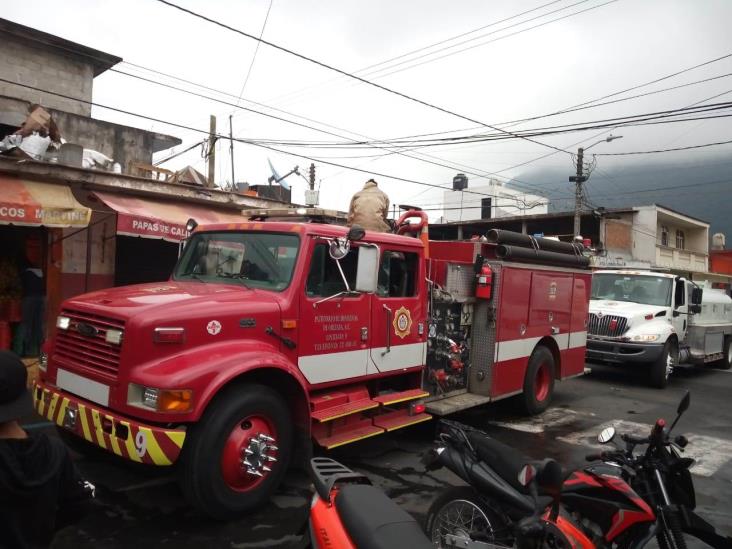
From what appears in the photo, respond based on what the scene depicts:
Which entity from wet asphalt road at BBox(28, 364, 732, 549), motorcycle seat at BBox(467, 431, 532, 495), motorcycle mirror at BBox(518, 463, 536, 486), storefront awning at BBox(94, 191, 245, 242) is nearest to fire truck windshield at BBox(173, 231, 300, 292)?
wet asphalt road at BBox(28, 364, 732, 549)

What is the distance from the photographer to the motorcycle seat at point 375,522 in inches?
78.1

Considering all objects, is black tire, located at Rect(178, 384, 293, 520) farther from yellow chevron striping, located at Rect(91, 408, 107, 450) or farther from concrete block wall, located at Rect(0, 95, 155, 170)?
concrete block wall, located at Rect(0, 95, 155, 170)

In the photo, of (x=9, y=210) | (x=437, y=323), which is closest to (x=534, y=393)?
(x=437, y=323)

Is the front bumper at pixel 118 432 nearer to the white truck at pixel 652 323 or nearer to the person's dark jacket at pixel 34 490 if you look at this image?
the person's dark jacket at pixel 34 490

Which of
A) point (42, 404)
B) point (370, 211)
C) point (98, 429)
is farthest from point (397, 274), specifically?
point (42, 404)

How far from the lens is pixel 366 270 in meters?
4.80

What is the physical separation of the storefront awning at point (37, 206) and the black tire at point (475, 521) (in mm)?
7090

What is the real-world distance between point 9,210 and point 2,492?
7315mm

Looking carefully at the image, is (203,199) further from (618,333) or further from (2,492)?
(2,492)

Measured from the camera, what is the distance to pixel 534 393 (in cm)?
755

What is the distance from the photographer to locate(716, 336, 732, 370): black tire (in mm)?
13492

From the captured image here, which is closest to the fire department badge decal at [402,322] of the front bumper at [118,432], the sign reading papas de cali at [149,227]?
the front bumper at [118,432]

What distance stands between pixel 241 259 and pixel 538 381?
5013 mm

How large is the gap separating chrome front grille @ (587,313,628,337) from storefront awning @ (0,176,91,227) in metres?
9.45
